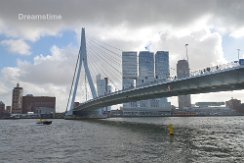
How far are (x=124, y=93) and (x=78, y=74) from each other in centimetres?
2909

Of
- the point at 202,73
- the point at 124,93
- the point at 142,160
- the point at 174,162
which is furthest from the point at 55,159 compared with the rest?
the point at 124,93

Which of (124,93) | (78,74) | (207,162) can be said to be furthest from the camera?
(78,74)

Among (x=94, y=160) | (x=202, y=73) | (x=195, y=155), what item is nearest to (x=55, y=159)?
(x=94, y=160)

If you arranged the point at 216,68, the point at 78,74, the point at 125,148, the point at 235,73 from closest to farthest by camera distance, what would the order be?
the point at 125,148, the point at 235,73, the point at 216,68, the point at 78,74

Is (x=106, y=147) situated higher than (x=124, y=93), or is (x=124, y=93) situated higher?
(x=124, y=93)

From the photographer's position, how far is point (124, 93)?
3853 inches

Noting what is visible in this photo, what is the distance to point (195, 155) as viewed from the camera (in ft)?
98.8

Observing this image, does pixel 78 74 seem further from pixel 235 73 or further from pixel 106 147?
pixel 106 147

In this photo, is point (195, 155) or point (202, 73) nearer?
point (195, 155)

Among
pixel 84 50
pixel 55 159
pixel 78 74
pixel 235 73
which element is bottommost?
pixel 55 159

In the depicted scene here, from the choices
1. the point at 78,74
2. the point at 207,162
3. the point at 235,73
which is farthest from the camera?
the point at 78,74

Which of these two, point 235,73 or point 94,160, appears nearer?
point 94,160

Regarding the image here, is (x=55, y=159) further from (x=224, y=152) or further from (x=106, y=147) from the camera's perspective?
(x=224, y=152)

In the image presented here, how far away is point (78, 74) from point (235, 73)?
253ft
